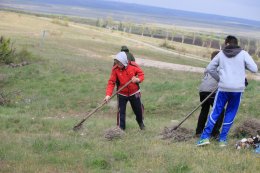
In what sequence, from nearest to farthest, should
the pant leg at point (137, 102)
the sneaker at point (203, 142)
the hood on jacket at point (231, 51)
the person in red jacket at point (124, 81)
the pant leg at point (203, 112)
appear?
1. the hood on jacket at point (231, 51)
2. the sneaker at point (203, 142)
3. the pant leg at point (203, 112)
4. the person in red jacket at point (124, 81)
5. the pant leg at point (137, 102)

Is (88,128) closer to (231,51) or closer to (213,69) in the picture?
Answer: (213,69)

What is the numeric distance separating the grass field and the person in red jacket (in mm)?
558

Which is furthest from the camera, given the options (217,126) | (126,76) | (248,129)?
(126,76)

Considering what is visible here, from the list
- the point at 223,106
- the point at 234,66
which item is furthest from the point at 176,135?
the point at 234,66

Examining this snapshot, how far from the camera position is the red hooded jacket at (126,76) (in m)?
10.9

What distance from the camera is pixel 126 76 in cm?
1093

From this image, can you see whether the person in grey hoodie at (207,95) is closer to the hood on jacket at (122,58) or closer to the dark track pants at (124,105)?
the dark track pants at (124,105)

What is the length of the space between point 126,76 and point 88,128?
1812 mm

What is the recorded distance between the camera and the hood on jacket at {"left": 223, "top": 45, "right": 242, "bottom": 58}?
29.3 feet

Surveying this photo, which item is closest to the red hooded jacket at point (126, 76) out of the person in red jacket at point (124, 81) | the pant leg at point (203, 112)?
the person in red jacket at point (124, 81)

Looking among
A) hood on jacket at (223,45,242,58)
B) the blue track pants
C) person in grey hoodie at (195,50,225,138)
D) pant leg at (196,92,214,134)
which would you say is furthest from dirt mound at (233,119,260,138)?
hood on jacket at (223,45,242,58)

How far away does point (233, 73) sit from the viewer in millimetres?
9000

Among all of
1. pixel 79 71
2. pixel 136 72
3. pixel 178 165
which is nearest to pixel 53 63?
pixel 79 71

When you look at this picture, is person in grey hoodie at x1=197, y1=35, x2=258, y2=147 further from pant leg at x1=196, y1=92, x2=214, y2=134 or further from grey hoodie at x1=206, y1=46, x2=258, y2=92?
pant leg at x1=196, y1=92, x2=214, y2=134
